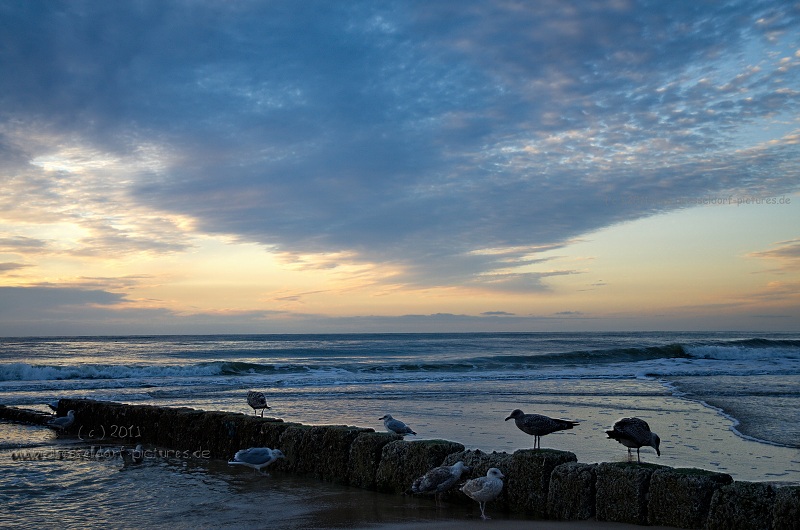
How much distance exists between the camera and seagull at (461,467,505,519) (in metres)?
5.93

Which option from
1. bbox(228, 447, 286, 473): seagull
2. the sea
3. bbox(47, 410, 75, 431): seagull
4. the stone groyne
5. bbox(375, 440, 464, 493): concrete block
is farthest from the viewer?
bbox(47, 410, 75, 431): seagull

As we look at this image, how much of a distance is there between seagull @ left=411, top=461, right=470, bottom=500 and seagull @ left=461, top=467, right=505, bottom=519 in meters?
0.30

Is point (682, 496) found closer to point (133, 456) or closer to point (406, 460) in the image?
point (406, 460)

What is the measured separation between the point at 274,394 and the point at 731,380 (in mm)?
17168

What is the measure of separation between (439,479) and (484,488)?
567mm

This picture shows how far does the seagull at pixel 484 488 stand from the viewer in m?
5.93

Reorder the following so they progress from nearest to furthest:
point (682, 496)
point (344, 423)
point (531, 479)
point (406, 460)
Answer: point (682, 496), point (531, 479), point (406, 460), point (344, 423)

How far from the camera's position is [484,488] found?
5918 mm

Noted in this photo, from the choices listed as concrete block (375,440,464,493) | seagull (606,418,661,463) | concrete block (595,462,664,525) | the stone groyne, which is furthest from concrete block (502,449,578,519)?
seagull (606,418,661,463)

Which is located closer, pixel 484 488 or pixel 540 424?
pixel 484 488

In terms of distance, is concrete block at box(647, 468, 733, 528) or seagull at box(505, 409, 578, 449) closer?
concrete block at box(647, 468, 733, 528)

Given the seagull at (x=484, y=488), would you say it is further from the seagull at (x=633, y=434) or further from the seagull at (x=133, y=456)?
the seagull at (x=133, y=456)

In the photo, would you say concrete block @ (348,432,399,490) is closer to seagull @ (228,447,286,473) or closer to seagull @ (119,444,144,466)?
seagull @ (228,447,286,473)

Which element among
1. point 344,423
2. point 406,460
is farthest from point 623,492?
point 344,423
